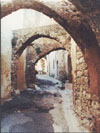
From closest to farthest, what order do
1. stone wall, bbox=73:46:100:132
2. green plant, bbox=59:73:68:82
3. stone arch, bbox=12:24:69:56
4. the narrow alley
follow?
stone wall, bbox=73:46:100:132, the narrow alley, stone arch, bbox=12:24:69:56, green plant, bbox=59:73:68:82

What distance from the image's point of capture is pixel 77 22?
3027mm

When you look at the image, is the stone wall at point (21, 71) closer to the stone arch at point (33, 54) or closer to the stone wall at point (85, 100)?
the stone arch at point (33, 54)

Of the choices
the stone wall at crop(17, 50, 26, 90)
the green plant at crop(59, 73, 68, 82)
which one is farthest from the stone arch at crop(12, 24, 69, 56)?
the green plant at crop(59, 73, 68, 82)

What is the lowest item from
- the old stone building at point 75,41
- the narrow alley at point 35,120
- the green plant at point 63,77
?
the narrow alley at point 35,120

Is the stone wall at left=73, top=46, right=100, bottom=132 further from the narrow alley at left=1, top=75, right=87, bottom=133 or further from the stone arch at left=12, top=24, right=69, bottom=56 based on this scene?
the stone arch at left=12, top=24, right=69, bottom=56

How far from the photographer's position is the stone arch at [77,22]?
2885mm

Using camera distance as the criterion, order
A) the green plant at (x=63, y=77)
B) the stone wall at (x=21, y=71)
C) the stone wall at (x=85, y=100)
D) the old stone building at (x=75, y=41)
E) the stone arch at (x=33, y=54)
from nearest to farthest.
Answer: the old stone building at (x=75, y=41) < the stone wall at (x=85, y=100) < the stone wall at (x=21, y=71) < the stone arch at (x=33, y=54) < the green plant at (x=63, y=77)

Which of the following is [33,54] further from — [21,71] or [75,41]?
[75,41]

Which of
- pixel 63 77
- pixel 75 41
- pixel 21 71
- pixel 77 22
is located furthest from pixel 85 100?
pixel 63 77

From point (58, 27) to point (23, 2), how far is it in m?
3.40

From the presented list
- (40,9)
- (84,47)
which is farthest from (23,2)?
(84,47)

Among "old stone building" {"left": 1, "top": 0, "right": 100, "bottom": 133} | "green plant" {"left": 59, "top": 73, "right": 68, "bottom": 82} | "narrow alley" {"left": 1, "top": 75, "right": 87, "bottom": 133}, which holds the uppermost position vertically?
"old stone building" {"left": 1, "top": 0, "right": 100, "bottom": 133}

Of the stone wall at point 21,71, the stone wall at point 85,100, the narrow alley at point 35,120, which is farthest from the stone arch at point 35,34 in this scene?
the narrow alley at point 35,120

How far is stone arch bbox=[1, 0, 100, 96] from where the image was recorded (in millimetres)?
2885
